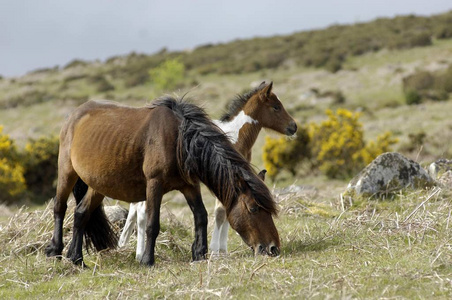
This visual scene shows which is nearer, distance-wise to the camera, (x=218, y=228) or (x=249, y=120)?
(x=218, y=228)

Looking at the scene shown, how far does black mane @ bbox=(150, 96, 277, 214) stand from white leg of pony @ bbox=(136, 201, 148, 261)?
139 centimetres

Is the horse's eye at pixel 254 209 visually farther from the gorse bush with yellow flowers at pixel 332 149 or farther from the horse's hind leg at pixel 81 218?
the gorse bush with yellow flowers at pixel 332 149

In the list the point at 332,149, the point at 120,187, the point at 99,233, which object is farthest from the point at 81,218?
the point at 332,149

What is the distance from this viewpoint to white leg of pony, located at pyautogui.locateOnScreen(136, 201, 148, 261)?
24.8 ft

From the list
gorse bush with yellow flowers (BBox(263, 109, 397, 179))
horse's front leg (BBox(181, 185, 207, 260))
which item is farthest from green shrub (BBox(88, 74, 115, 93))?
horse's front leg (BBox(181, 185, 207, 260))

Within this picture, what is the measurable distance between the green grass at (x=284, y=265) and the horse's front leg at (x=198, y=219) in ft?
0.81

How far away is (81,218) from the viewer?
7.92 metres

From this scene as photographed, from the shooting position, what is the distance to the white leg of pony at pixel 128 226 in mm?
8508

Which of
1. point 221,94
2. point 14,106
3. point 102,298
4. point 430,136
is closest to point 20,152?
point 430,136

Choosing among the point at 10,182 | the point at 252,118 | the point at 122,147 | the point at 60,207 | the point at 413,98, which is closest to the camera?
the point at 122,147

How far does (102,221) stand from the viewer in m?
8.20

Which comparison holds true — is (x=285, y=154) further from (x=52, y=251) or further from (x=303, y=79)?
(x=303, y=79)

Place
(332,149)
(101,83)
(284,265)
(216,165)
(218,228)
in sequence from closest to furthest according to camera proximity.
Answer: (284,265)
(216,165)
(218,228)
(332,149)
(101,83)

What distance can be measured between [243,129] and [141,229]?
198 centimetres
